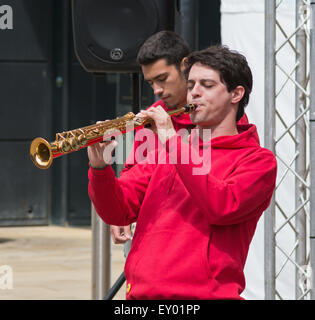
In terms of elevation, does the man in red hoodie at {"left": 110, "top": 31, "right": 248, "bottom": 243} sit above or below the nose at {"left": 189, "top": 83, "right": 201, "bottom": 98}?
above

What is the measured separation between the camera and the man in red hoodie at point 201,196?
1677 millimetres

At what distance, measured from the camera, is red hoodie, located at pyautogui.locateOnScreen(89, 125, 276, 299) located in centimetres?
167

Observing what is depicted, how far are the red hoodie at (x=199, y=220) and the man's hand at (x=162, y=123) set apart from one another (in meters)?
0.02

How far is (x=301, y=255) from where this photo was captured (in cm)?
319

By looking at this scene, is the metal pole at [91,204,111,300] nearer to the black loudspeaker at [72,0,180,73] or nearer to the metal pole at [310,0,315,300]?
the black loudspeaker at [72,0,180,73]

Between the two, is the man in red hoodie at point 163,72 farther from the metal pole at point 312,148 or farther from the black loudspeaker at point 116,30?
the metal pole at point 312,148

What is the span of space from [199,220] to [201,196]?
0.09 m

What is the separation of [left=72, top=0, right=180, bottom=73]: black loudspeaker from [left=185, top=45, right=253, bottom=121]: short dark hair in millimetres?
1117

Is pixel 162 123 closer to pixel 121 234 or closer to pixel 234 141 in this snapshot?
pixel 234 141

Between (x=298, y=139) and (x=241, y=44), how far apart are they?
1.10 meters

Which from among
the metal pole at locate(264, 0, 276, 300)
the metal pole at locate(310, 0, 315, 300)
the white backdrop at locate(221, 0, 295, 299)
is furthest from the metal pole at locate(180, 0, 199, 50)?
the white backdrop at locate(221, 0, 295, 299)

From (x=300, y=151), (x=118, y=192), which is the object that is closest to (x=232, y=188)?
(x=118, y=192)

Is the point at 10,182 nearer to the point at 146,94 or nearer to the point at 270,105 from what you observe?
the point at 146,94
